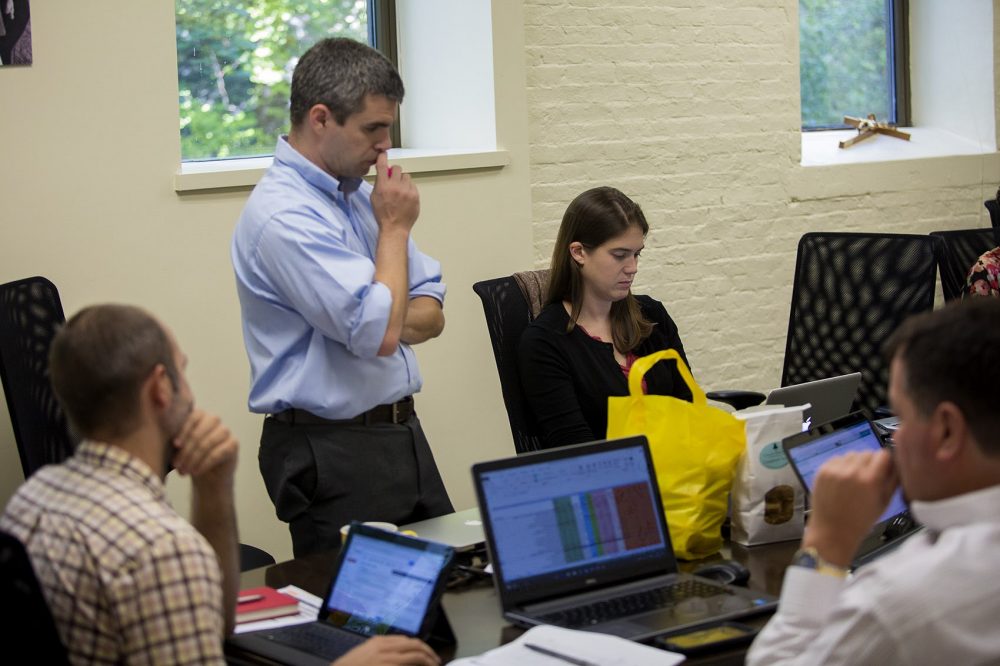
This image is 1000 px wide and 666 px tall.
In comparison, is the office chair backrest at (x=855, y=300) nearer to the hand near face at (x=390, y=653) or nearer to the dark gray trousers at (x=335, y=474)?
the dark gray trousers at (x=335, y=474)

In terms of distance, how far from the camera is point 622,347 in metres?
3.15

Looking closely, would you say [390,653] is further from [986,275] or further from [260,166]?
[986,275]

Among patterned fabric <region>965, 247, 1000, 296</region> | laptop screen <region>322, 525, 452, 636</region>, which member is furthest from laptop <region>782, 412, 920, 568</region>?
patterned fabric <region>965, 247, 1000, 296</region>

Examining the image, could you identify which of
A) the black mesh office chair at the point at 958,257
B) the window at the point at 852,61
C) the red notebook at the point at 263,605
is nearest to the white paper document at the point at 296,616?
the red notebook at the point at 263,605

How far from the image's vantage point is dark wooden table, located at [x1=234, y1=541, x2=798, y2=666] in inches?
75.1

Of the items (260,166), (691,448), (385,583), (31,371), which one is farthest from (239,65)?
(385,583)

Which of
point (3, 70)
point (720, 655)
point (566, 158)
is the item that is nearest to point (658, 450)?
point (720, 655)

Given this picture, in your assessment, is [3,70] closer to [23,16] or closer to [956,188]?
[23,16]

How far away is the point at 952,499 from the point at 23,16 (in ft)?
8.83

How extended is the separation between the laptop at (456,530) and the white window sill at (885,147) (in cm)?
352

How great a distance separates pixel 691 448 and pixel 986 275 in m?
2.22

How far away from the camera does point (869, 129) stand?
5.87 metres

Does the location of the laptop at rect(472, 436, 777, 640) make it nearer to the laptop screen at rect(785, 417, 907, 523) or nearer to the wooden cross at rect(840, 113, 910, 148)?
the laptop screen at rect(785, 417, 907, 523)

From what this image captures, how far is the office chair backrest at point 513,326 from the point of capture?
3.16 m
